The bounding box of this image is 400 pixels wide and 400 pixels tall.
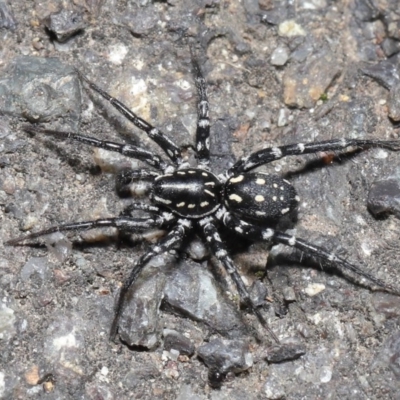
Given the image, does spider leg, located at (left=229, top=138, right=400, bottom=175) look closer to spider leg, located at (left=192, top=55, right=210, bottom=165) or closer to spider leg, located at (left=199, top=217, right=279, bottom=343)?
spider leg, located at (left=192, top=55, right=210, bottom=165)

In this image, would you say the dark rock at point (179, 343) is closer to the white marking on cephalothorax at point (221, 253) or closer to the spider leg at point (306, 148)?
the white marking on cephalothorax at point (221, 253)

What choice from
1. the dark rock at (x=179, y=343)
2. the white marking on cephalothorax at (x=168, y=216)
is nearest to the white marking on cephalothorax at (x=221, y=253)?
the white marking on cephalothorax at (x=168, y=216)

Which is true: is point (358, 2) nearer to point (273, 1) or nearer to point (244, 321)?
point (273, 1)

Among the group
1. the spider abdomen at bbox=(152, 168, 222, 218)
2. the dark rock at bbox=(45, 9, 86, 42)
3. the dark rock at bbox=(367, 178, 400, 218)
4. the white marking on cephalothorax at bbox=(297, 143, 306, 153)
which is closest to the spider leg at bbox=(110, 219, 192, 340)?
the spider abdomen at bbox=(152, 168, 222, 218)

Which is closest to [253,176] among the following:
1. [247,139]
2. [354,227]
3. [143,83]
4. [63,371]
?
[247,139]

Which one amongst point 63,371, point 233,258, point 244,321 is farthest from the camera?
point 233,258
